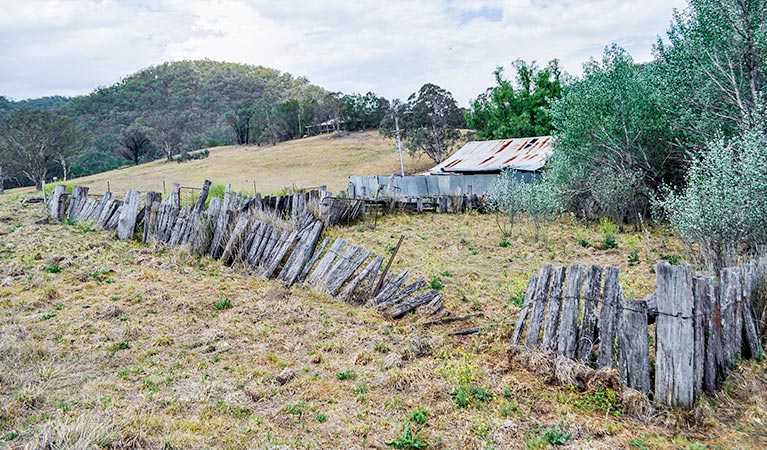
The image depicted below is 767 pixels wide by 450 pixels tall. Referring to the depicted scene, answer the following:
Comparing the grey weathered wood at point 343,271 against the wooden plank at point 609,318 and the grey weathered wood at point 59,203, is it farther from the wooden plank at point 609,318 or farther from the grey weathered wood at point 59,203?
the grey weathered wood at point 59,203

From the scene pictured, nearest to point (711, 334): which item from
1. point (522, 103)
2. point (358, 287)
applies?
point (358, 287)

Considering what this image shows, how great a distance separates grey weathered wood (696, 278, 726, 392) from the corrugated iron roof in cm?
1642

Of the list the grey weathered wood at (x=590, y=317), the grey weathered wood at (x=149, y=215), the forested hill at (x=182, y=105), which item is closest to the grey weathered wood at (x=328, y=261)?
the grey weathered wood at (x=590, y=317)

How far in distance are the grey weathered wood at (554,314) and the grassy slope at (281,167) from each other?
2568cm

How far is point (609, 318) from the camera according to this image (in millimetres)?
4047

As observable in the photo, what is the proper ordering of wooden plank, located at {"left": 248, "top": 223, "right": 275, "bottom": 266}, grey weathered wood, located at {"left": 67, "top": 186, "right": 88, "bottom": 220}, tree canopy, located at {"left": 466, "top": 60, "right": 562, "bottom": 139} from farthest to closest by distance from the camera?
tree canopy, located at {"left": 466, "top": 60, "right": 562, "bottom": 139} → grey weathered wood, located at {"left": 67, "top": 186, "right": 88, "bottom": 220} → wooden plank, located at {"left": 248, "top": 223, "right": 275, "bottom": 266}

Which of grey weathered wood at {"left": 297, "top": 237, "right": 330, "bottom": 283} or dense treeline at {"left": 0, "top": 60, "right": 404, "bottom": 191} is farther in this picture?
dense treeline at {"left": 0, "top": 60, "right": 404, "bottom": 191}

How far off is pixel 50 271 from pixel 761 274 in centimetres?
973

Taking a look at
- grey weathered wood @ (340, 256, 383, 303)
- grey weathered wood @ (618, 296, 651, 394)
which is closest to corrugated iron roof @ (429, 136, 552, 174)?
grey weathered wood @ (340, 256, 383, 303)

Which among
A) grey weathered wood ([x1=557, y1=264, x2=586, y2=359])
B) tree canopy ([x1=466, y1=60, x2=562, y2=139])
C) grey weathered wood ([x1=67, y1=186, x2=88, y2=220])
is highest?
tree canopy ([x1=466, y1=60, x2=562, y2=139])

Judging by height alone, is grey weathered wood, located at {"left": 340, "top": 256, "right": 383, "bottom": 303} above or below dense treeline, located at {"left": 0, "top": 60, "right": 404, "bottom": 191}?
below

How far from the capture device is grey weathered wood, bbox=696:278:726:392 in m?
3.78

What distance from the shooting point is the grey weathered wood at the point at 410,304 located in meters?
6.01

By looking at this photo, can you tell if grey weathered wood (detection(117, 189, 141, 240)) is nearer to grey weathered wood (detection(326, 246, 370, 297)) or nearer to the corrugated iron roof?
grey weathered wood (detection(326, 246, 370, 297))
